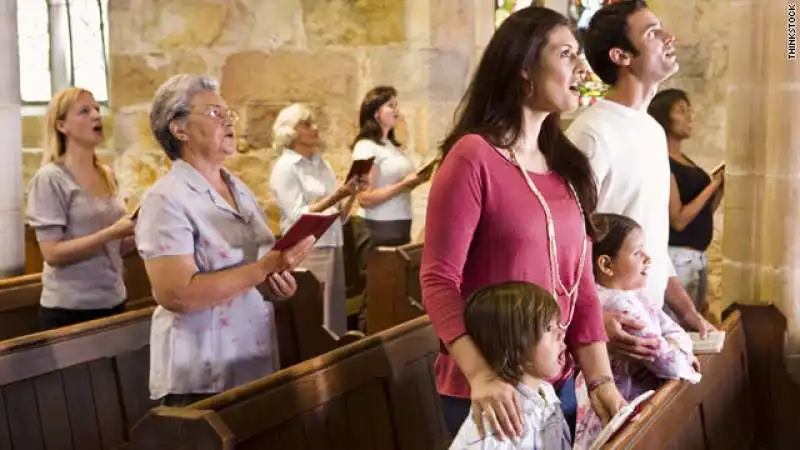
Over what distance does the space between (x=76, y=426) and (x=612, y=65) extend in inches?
70.5

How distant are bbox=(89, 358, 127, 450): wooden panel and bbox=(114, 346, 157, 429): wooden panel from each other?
0.07ft

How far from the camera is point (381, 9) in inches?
245

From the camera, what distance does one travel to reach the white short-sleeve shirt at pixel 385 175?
5.50 metres

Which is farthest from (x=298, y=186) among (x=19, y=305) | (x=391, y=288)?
(x=19, y=305)

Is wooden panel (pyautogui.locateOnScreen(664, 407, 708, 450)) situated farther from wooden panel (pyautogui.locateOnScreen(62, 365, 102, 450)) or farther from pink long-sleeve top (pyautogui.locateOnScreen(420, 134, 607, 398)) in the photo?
wooden panel (pyautogui.locateOnScreen(62, 365, 102, 450))

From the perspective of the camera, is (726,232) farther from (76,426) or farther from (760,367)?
(76,426)

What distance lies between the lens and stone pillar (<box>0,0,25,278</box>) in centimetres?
404

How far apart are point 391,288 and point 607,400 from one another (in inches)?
97.0

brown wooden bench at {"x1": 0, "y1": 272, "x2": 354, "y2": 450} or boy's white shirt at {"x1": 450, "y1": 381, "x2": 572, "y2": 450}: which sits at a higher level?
boy's white shirt at {"x1": 450, "y1": 381, "x2": 572, "y2": 450}

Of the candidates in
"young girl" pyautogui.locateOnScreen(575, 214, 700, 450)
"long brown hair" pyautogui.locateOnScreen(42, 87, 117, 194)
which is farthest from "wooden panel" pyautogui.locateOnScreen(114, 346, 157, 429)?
"young girl" pyautogui.locateOnScreen(575, 214, 700, 450)

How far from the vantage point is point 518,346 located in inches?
72.4

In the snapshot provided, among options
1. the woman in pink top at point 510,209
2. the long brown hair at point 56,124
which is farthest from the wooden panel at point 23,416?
the woman in pink top at point 510,209

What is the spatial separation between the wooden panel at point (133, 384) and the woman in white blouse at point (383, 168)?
235 centimetres

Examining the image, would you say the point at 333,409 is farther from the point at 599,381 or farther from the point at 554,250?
the point at 554,250
